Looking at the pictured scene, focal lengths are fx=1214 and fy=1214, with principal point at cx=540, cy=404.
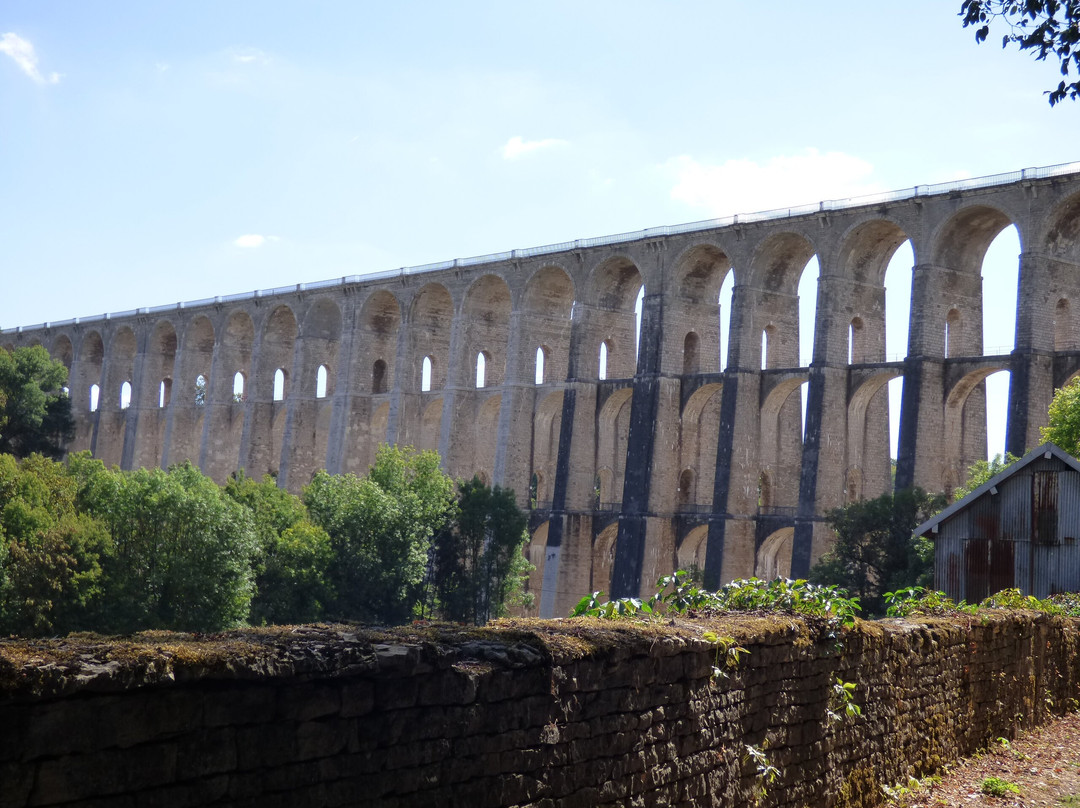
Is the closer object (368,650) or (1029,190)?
(368,650)

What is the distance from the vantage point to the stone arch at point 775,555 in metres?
40.3

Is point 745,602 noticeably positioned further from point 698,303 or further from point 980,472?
point 698,303

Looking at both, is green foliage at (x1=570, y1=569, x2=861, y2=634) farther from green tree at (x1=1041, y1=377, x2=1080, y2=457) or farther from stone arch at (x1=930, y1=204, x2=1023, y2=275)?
stone arch at (x1=930, y1=204, x2=1023, y2=275)

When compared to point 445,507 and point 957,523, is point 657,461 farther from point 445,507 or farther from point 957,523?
point 957,523

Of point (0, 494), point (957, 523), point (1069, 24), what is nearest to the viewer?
point (1069, 24)

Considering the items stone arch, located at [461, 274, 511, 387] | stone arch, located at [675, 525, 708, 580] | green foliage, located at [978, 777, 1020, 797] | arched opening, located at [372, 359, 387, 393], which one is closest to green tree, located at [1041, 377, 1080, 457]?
stone arch, located at [675, 525, 708, 580]

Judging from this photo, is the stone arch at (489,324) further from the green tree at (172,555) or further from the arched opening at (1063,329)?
the arched opening at (1063,329)

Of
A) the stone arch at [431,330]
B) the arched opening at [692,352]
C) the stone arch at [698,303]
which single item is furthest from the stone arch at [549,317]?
the stone arch at [698,303]

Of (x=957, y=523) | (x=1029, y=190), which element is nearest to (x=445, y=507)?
(x=1029, y=190)

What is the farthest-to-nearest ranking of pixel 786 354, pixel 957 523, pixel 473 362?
pixel 473 362 < pixel 786 354 < pixel 957 523

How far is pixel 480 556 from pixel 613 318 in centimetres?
1041

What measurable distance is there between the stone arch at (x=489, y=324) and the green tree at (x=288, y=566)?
11.7 m

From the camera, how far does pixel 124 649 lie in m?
4.27

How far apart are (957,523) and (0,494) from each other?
28562mm
